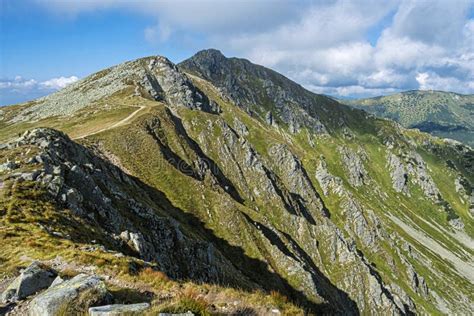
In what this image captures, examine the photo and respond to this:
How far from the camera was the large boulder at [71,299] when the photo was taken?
1136cm

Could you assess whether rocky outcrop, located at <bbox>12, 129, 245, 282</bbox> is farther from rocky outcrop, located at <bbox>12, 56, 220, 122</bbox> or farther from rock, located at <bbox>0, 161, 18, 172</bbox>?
rocky outcrop, located at <bbox>12, 56, 220, 122</bbox>

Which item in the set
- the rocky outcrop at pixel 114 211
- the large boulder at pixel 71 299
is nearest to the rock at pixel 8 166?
the rocky outcrop at pixel 114 211

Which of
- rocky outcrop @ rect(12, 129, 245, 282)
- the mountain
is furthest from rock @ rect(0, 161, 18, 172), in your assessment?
rocky outcrop @ rect(12, 129, 245, 282)

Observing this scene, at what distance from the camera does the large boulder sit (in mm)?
11359

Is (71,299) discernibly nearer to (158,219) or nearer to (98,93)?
(158,219)

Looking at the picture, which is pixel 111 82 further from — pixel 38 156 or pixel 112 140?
pixel 38 156

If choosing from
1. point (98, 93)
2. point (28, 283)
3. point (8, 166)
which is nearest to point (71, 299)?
point (28, 283)

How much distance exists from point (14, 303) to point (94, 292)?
4.97 m

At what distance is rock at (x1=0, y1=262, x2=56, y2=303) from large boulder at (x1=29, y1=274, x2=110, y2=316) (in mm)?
3132

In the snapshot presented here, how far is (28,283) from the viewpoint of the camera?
15.0 meters

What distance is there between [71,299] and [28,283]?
513 cm

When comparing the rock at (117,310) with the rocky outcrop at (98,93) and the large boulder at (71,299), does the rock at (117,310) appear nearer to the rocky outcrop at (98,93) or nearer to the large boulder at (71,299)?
the large boulder at (71,299)

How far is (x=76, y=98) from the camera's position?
162 m

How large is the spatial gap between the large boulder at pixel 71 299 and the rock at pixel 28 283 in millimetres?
3132
